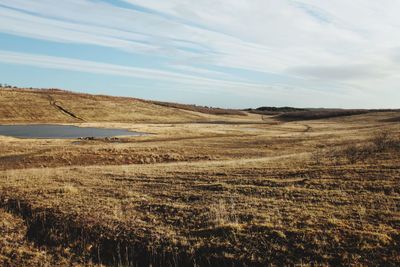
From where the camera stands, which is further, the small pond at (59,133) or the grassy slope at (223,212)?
the small pond at (59,133)

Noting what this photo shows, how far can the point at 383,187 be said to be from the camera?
1703 centimetres

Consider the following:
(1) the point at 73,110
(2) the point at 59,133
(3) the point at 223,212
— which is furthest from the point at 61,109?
(3) the point at 223,212

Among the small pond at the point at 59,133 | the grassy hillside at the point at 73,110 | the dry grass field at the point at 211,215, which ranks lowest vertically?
the small pond at the point at 59,133

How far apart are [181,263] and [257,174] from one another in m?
12.1

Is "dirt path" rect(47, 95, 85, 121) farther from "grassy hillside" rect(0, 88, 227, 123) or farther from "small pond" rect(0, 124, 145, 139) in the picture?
"small pond" rect(0, 124, 145, 139)

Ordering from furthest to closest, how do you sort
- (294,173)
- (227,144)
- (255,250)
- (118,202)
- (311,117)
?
1. (311,117)
2. (227,144)
3. (294,173)
4. (118,202)
5. (255,250)

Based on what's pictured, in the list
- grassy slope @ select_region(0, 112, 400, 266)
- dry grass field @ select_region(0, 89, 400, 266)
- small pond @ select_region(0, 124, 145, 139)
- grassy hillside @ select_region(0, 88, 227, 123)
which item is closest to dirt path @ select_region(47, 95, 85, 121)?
grassy hillside @ select_region(0, 88, 227, 123)

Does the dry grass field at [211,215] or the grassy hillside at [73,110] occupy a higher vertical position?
the grassy hillside at [73,110]

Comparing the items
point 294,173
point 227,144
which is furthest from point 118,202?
point 227,144

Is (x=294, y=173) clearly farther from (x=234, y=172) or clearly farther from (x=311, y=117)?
(x=311, y=117)

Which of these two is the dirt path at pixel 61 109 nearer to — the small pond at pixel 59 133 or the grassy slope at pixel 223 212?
the small pond at pixel 59 133

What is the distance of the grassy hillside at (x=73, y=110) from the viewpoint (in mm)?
109562

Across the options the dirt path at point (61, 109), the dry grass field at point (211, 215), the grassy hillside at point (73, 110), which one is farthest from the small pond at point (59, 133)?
the dry grass field at point (211, 215)

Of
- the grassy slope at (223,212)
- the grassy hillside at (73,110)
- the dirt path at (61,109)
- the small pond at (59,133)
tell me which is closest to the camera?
the grassy slope at (223,212)
